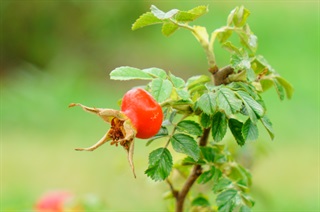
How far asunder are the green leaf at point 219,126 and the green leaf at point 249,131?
30 millimetres

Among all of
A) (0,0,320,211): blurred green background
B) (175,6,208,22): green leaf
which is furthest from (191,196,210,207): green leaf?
(0,0,320,211): blurred green background

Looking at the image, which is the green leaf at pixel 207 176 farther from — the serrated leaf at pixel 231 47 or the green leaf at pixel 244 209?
the serrated leaf at pixel 231 47

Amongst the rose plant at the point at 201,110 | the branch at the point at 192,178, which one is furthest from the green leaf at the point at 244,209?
the branch at the point at 192,178

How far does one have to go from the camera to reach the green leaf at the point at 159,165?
1.04 metres

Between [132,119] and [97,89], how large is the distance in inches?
161

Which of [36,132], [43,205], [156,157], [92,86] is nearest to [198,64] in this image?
[92,86]

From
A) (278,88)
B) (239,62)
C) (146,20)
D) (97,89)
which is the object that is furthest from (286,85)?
(97,89)

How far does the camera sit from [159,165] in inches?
41.7

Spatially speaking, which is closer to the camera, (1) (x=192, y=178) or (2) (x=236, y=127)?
(2) (x=236, y=127)

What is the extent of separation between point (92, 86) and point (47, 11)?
0.71m

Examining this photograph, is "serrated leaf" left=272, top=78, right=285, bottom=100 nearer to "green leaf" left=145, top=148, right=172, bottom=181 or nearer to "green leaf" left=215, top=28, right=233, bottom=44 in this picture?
"green leaf" left=215, top=28, right=233, bottom=44

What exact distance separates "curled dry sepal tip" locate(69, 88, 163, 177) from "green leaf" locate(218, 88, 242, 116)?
0.30 feet

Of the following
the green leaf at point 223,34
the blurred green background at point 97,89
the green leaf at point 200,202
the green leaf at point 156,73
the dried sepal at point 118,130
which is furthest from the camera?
the blurred green background at point 97,89

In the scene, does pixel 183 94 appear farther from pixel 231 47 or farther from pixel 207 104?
pixel 231 47
